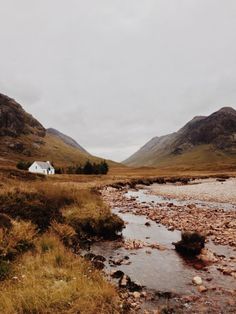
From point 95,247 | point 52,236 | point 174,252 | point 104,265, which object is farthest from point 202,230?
point 52,236

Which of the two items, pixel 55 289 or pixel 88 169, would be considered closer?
pixel 55 289

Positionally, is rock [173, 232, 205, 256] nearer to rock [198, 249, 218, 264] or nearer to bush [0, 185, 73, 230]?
rock [198, 249, 218, 264]

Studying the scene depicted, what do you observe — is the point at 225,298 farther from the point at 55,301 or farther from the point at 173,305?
the point at 55,301

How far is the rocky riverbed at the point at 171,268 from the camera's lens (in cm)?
1088

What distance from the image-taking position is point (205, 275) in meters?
13.6

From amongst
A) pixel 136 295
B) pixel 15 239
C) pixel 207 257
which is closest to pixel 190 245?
pixel 207 257

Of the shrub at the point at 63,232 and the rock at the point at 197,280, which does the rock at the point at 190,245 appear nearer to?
the rock at the point at 197,280

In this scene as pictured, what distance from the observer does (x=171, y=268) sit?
1460cm

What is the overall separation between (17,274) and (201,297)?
20.9 ft

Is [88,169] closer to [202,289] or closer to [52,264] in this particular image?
[52,264]

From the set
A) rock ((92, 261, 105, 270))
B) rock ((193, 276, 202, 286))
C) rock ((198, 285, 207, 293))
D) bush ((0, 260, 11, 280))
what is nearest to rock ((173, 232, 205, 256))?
rock ((193, 276, 202, 286))

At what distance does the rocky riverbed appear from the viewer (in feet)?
35.7

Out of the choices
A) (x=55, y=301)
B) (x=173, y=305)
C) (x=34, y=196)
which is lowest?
(x=173, y=305)

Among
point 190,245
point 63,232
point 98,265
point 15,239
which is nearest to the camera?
point 15,239
